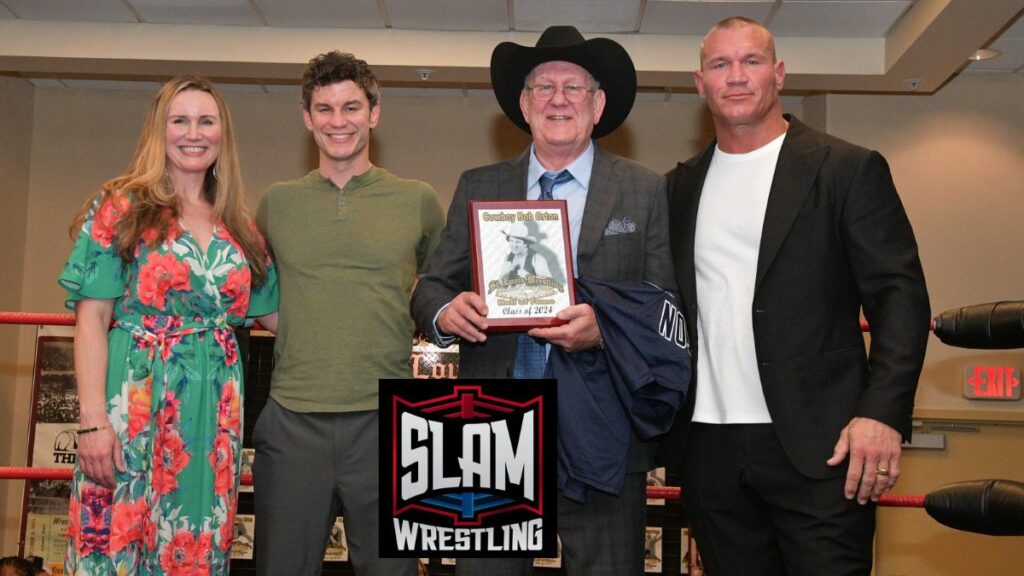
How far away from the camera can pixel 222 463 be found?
2576 millimetres

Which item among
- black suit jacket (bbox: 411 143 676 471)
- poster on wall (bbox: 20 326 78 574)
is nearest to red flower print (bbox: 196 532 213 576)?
black suit jacket (bbox: 411 143 676 471)

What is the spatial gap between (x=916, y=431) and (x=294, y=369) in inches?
225

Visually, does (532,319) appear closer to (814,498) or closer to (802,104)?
(814,498)

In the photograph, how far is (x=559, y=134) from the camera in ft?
8.38

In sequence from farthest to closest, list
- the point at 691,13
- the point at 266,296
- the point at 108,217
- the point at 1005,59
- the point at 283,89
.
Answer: the point at 283,89, the point at 1005,59, the point at 691,13, the point at 266,296, the point at 108,217

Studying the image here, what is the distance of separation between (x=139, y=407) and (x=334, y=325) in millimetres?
522

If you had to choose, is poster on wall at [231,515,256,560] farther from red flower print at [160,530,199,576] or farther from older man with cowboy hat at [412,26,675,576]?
older man with cowboy hat at [412,26,675,576]

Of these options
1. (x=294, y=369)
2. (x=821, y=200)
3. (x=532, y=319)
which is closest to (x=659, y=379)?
(x=532, y=319)

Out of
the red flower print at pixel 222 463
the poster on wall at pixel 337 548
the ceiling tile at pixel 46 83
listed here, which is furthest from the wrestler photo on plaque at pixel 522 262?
the ceiling tile at pixel 46 83

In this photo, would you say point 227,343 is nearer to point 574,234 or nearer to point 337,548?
point 574,234

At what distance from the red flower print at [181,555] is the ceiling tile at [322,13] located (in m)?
4.42

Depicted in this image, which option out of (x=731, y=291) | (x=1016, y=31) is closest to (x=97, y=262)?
(x=731, y=291)

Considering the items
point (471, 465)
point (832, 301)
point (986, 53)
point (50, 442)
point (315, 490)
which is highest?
point (986, 53)

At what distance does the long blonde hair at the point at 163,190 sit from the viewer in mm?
2545
